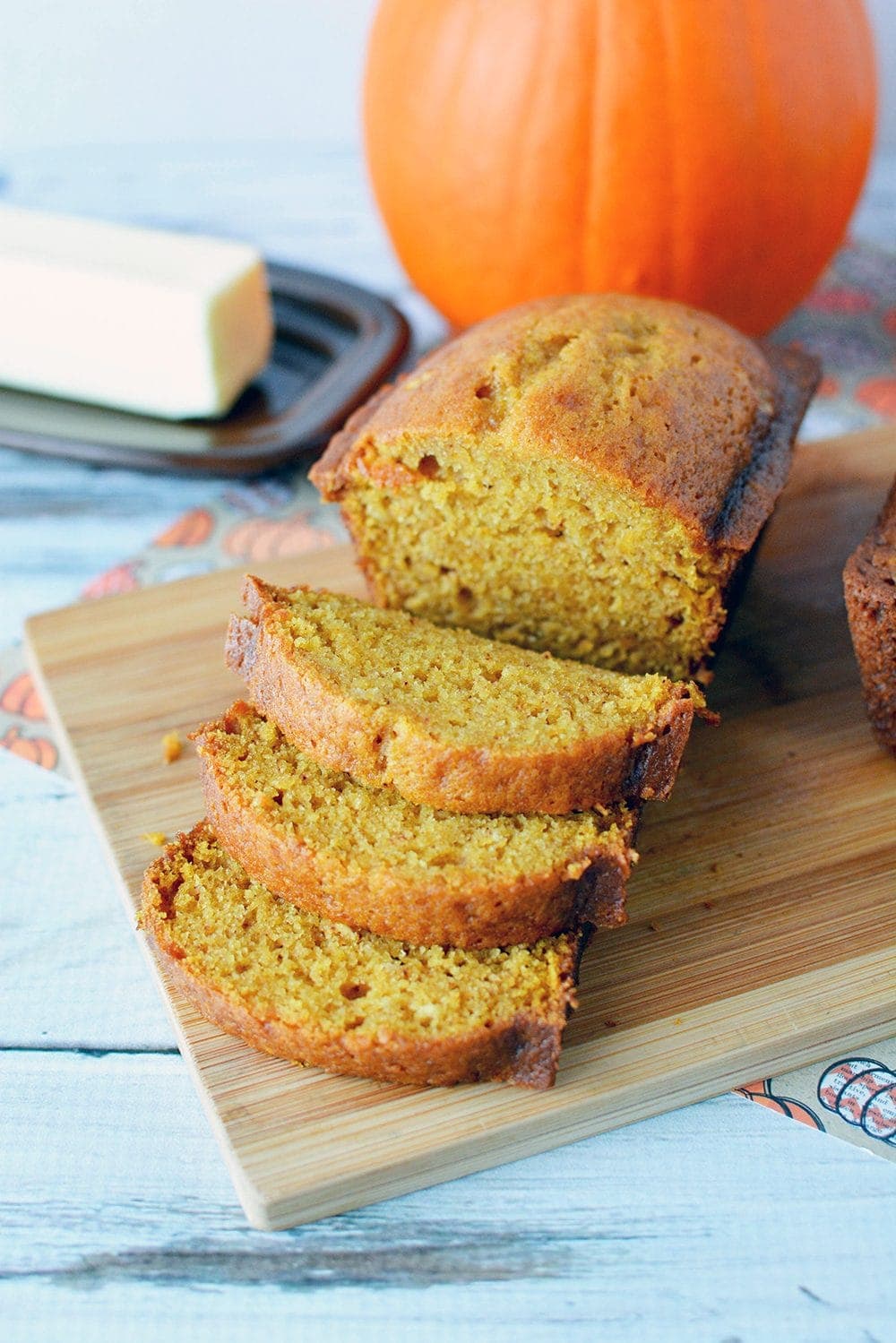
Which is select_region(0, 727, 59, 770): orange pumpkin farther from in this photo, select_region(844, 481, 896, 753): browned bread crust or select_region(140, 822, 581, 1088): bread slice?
select_region(844, 481, 896, 753): browned bread crust

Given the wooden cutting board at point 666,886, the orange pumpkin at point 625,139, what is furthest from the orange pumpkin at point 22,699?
the orange pumpkin at point 625,139

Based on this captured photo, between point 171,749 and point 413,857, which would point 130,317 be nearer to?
point 171,749

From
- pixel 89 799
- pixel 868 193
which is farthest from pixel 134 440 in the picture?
pixel 868 193

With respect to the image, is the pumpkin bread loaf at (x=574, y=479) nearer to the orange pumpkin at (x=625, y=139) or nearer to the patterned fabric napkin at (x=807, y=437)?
the patterned fabric napkin at (x=807, y=437)

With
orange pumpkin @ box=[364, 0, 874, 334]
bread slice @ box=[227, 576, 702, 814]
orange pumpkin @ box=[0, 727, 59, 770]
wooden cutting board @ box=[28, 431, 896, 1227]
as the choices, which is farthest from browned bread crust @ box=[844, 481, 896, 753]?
orange pumpkin @ box=[0, 727, 59, 770]

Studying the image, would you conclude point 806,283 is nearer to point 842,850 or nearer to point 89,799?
point 842,850

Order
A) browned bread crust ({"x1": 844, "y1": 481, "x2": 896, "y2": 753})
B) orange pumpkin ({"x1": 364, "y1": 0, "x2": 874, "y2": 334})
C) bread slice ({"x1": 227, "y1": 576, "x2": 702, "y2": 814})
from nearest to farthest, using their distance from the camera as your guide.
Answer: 1. bread slice ({"x1": 227, "y1": 576, "x2": 702, "y2": 814})
2. browned bread crust ({"x1": 844, "y1": 481, "x2": 896, "y2": 753})
3. orange pumpkin ({"x1": 364, "y1": 0, "x2": 874, "y2": 334})
